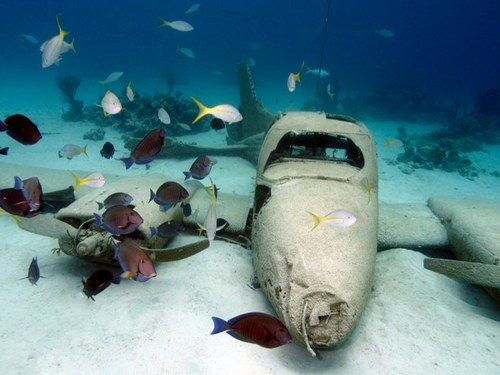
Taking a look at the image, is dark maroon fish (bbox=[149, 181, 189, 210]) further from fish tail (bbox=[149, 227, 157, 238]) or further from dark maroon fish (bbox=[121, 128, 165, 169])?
fish tail (bbox=[149, 227, 157, 238])

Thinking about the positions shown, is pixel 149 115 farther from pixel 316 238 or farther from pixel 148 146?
pixel 316 238

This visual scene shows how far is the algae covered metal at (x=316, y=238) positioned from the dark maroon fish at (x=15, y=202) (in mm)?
2303

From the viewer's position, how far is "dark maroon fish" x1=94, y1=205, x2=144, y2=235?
2.71 m

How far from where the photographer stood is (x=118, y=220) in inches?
108

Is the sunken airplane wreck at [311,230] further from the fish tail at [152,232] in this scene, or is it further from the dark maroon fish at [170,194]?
the dark maroon fish at [170,194]

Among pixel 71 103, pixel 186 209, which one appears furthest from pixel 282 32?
pixel 186 209

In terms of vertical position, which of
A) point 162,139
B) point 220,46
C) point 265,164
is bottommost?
point 265,164

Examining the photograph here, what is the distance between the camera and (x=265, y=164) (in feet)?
14.5

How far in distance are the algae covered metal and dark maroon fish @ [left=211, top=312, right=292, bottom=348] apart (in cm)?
69

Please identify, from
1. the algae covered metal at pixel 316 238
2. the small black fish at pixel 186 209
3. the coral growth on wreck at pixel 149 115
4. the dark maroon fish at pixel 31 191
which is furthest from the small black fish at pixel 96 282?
the coral growth on wreck at pixel 149 115

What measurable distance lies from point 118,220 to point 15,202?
0.89m

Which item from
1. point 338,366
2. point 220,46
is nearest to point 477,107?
point 338,366

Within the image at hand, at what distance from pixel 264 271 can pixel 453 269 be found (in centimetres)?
201

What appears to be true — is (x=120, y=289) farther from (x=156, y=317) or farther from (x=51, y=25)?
(x=51, y=25)
